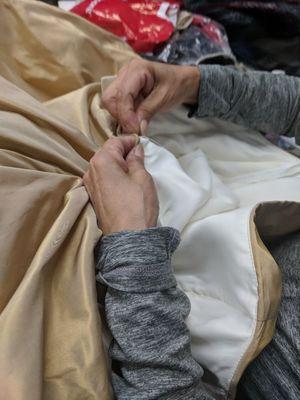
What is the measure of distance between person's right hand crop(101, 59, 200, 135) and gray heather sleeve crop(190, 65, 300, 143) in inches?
1.0

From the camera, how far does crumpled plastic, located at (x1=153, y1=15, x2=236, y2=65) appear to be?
1.06 meters

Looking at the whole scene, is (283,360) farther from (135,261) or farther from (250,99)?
(250,99)

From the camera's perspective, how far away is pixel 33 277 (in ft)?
1.64

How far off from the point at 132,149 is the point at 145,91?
15 centimetres

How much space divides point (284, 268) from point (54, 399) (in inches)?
13.3

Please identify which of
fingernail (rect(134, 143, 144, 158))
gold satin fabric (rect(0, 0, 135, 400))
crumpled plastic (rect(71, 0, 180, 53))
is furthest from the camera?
crumpled plastic (rect(71, 0, 180, 53))

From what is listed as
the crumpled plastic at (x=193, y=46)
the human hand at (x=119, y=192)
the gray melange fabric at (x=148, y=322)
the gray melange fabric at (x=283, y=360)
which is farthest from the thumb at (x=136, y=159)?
the crumpled plastic at (x=193, y=46)

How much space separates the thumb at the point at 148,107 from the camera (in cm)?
77

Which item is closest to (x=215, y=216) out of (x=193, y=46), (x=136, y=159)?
(x=136, y=159)

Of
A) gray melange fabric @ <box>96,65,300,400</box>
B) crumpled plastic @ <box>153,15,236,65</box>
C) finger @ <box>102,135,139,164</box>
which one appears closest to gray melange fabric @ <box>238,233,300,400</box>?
gray melange fabric @ <box>96,65,300,400</box>

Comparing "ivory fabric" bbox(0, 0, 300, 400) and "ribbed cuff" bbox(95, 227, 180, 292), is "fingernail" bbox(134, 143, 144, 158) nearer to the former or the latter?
"ivory fabric" bbox(0, 0, 300, 400)

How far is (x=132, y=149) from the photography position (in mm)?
687

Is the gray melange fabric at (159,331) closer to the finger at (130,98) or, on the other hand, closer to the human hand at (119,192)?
the human hand at (119,192)

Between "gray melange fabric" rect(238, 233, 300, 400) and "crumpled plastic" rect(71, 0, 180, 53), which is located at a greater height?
"crumpled plastic" rect(71, 0, 180, 53)
